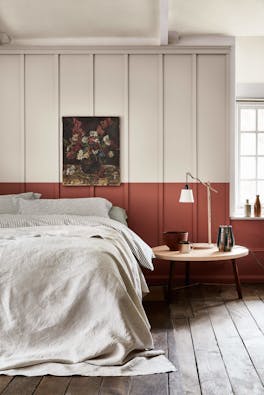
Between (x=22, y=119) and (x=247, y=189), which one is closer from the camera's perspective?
(x=22, y=119)

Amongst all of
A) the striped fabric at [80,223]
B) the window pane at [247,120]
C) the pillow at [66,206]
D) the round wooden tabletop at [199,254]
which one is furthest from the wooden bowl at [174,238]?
the window pane at [247,120]

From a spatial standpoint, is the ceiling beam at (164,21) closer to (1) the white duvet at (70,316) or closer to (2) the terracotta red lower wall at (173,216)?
(2) the terracotta red lower wall at (173,216)

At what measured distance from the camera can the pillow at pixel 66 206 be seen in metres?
4.98

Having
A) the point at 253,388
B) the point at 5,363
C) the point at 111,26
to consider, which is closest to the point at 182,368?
the point at 253,388

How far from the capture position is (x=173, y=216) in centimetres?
557

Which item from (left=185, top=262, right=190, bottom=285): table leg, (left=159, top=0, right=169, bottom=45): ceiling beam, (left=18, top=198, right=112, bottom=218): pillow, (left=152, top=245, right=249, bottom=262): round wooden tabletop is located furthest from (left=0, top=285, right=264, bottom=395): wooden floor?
(left=159, top=0, right=169, bottom=45): ceiling beam

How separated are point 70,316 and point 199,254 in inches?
77.2

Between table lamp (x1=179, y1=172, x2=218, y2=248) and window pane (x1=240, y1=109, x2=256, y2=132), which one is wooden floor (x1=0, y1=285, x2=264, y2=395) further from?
window pane (x1=240, y1=109, x2=256, y2=132)

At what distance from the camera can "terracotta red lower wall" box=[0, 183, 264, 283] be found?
5.55 meters

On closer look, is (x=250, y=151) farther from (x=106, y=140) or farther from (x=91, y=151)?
(x=91, y=151)

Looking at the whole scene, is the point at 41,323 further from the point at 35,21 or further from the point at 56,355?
the point at 35,21

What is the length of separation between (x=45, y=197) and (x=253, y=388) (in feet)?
11.4

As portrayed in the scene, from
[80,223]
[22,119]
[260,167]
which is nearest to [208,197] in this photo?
[260,167]

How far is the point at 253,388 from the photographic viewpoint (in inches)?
102
